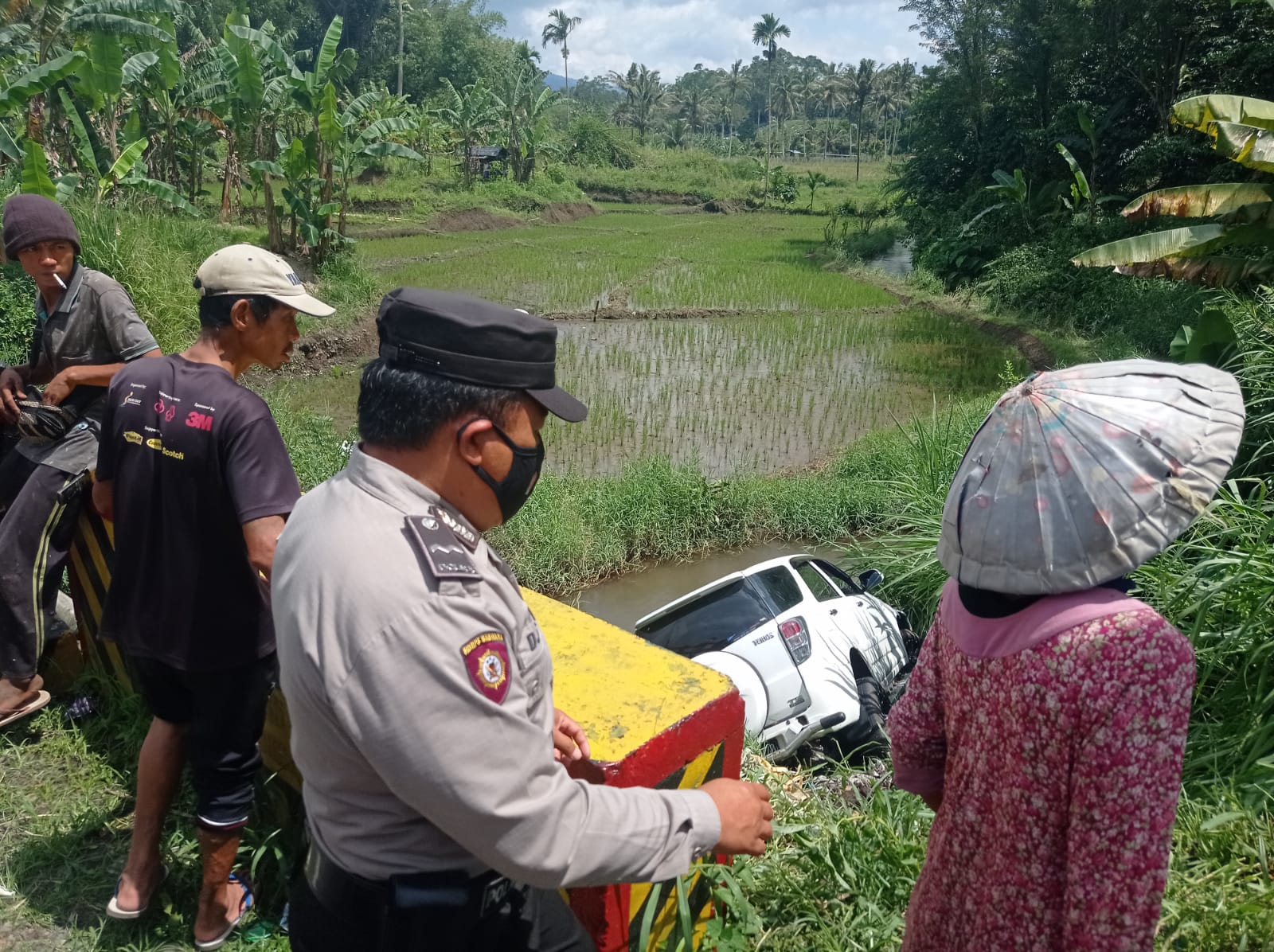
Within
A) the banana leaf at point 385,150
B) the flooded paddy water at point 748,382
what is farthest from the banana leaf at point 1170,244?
the banana leaf at point 385,150

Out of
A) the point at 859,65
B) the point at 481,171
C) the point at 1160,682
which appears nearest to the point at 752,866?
the point at 1160,682

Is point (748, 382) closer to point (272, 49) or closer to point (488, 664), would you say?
point (488, 664)

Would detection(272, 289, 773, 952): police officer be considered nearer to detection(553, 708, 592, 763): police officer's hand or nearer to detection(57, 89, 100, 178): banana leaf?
detection(553, 708, 592, 763): police officer's hand

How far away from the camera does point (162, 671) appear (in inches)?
91.4

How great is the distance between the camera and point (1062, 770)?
4.12 ft

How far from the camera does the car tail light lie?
14.3ft

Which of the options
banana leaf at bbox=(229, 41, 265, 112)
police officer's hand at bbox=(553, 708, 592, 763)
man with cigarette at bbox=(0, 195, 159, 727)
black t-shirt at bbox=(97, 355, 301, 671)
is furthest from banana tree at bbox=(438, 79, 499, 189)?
police officer's hand at bbox=(553, 708, 592, 763)

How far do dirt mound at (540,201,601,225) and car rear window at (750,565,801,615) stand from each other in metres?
26.8

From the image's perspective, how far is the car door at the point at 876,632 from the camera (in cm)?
458

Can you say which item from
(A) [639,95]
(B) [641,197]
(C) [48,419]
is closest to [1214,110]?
(C) [48,419]

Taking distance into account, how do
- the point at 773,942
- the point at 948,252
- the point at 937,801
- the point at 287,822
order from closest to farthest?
the point at 937,801, the point at 773,942, the point at 287,822, the point at 948,252

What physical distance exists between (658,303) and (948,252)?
632cm

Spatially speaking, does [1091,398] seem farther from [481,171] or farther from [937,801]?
[481,171]

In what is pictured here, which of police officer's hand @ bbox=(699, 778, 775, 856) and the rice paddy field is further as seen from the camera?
the rice paddy field
